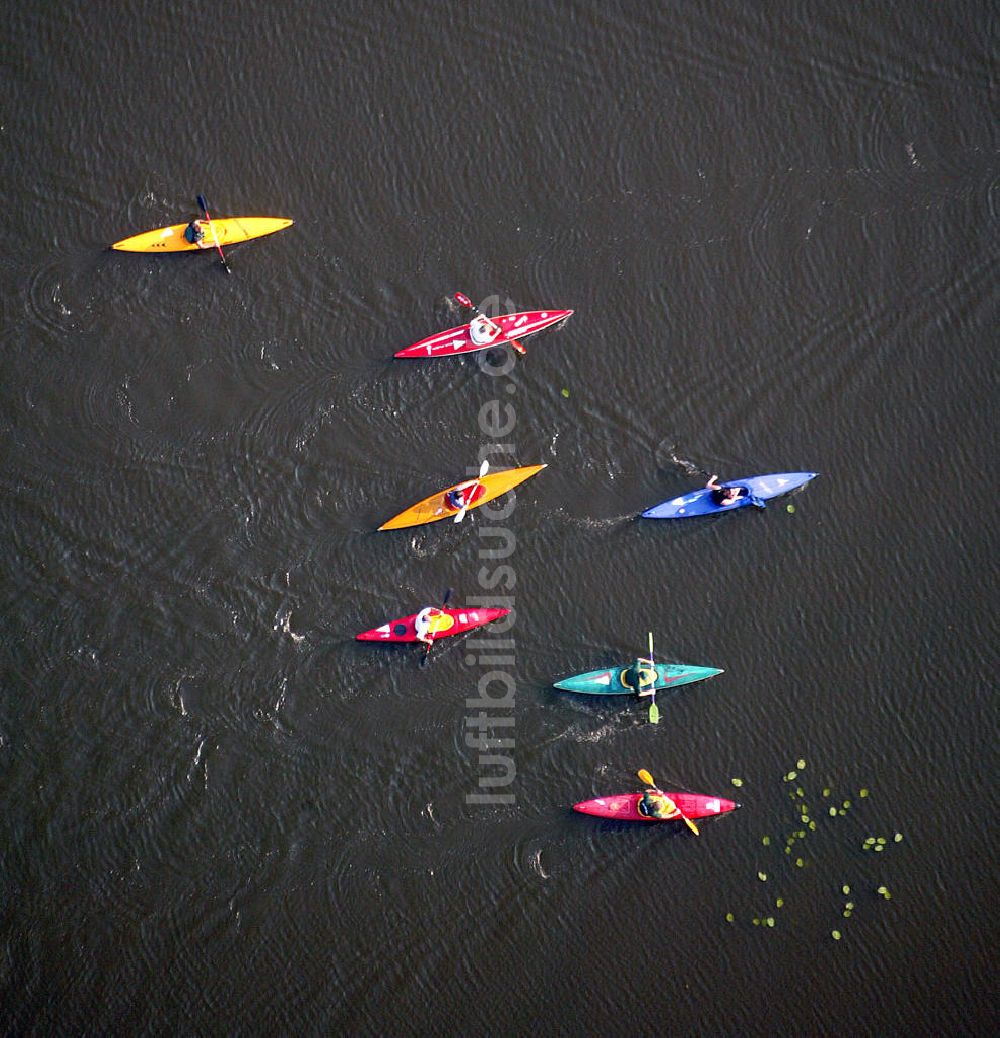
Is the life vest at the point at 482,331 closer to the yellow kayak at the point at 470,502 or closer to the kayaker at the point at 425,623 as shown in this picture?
the yellow kayak at the point at 470,502

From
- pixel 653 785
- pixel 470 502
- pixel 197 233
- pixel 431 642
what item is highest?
pixel 197 233

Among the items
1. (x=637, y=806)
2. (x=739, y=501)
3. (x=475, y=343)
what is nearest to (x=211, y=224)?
(x=475, y=343)

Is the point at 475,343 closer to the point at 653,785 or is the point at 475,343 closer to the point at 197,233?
the point at 197,233

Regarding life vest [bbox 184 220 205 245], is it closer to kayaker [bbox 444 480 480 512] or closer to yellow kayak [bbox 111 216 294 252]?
yellow kayak [bbox 111 216 294 252]

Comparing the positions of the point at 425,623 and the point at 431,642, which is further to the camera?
the point at 431,642

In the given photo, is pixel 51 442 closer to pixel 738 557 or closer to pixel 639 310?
pixel 639 310

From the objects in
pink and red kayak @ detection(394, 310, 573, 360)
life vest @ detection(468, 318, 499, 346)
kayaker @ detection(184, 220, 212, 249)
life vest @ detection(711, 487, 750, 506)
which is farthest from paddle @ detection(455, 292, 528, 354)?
kayaker @ detection(184, 220, 212, 249)

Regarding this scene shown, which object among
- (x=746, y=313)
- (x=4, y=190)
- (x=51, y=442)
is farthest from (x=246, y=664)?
(x=746, y=313)
